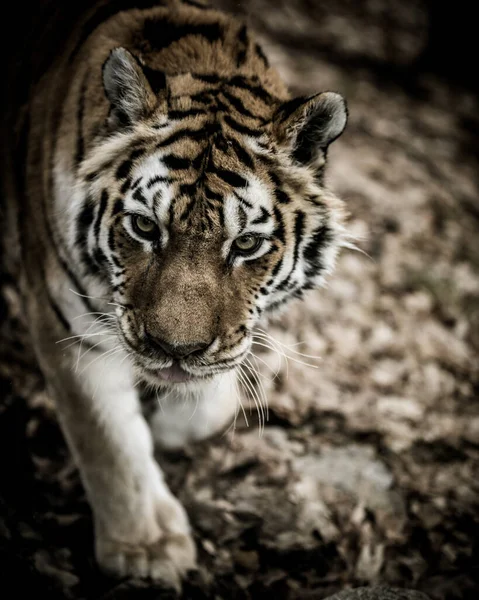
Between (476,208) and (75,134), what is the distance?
3.61m

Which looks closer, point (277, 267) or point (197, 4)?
point (277, 267)

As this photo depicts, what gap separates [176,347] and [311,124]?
2.68 ft

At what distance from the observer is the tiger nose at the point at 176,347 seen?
1.97 meters

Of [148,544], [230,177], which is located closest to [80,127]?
[230,177]

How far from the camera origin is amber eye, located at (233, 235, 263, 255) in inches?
81.2

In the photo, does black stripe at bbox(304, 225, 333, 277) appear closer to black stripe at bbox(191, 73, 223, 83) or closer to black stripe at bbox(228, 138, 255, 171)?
black stripe at bbox(228, 138, 255, 171)

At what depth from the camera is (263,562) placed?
2.62m

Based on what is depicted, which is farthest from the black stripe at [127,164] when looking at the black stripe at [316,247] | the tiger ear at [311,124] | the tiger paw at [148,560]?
the tiger paw at [148,560]

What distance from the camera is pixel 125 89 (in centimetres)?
203

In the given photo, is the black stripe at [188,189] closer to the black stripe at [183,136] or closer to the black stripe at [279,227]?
the black stripe at [183,136]

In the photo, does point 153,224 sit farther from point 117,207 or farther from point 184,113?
point 184,113

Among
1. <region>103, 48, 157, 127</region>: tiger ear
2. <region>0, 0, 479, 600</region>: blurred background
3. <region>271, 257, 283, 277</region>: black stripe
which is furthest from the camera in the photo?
<region>0, 0, 479, 600</region>: blurred background

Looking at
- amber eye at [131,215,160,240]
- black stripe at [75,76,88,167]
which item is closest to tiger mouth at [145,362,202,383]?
amber eye at [131,215,160,240]

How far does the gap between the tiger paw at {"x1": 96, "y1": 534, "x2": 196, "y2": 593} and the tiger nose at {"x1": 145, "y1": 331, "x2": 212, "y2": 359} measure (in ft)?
2.84
